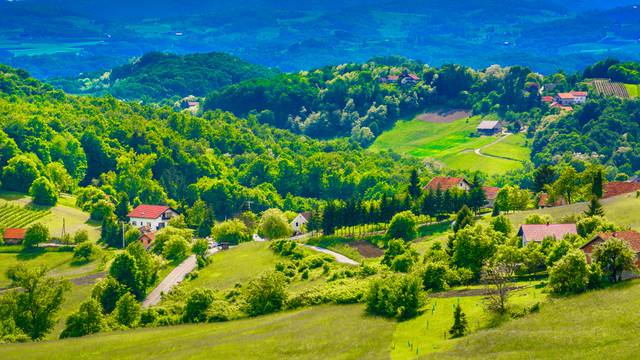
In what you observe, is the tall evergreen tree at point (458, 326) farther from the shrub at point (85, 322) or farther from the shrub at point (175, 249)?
the shrub at point (175, 249)

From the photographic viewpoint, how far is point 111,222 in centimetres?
15212

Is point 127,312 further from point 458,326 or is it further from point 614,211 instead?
point 614,211

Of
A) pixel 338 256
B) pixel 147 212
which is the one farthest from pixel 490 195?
pixel 147 212

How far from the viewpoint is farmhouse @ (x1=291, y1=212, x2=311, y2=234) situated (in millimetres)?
144125

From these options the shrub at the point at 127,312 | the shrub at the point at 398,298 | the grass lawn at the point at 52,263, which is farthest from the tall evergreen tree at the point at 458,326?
the grass lawn at the point at 52,263

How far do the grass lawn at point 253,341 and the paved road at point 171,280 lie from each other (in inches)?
651

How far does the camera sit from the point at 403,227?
12356 centimetres

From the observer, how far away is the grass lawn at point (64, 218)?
151m

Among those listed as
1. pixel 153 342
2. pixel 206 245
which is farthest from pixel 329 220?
pixel 153 342

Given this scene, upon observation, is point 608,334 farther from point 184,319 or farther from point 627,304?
point 184,319

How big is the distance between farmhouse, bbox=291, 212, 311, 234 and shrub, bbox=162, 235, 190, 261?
806 inches

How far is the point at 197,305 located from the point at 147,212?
69880mm

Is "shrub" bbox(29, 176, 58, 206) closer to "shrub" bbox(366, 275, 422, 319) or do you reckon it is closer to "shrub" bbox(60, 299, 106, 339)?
"shrub" bbox(60, 299, 106, 339)

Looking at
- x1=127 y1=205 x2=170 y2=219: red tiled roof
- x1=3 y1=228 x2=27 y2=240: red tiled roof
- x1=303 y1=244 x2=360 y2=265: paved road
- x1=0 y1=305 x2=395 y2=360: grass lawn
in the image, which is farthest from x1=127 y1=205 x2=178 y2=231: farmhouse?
x1=0 y1=305 x2=395 y2=360: grass lawn
